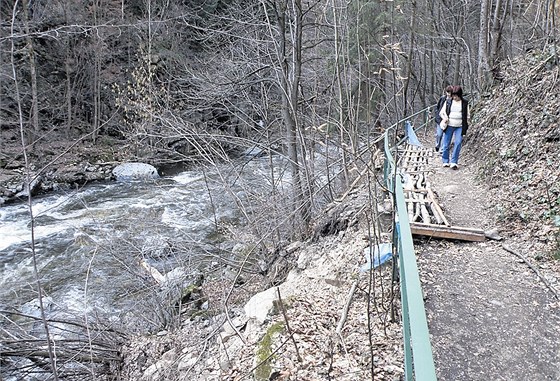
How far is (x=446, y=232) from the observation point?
17.2 feet

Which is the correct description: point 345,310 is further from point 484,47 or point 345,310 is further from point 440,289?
point 484,47

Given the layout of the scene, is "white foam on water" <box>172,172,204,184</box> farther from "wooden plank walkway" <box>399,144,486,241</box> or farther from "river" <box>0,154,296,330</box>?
"wooden plank walkway" <box>399,144,486,241</box>

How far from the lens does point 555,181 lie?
18.9 ft

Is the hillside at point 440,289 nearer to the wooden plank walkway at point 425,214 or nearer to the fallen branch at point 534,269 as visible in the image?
the fallen branch at point 534,269

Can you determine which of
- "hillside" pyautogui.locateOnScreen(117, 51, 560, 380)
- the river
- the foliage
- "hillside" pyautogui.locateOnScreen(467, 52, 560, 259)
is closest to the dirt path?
"hillside" pyautogui.locateOnScreen(117, 51, 560, 380)

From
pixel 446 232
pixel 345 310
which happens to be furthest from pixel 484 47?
pixel 345 310

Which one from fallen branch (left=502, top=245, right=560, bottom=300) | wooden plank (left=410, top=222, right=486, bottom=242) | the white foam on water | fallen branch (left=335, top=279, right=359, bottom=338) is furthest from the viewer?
the white foam on water

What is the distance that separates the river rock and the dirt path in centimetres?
1490

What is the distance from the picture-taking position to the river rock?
18016 millimetres

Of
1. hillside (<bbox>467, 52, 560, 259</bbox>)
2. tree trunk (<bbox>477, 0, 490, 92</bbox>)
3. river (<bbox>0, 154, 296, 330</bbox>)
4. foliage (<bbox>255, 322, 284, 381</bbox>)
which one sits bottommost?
river (<bbox>0, 154, 296, 330</bbox>)

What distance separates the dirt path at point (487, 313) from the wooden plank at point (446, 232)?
0.26ft

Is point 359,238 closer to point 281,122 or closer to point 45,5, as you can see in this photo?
point 281,122

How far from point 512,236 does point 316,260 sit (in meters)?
2.61

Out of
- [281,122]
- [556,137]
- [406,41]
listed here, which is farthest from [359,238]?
[406,41]
